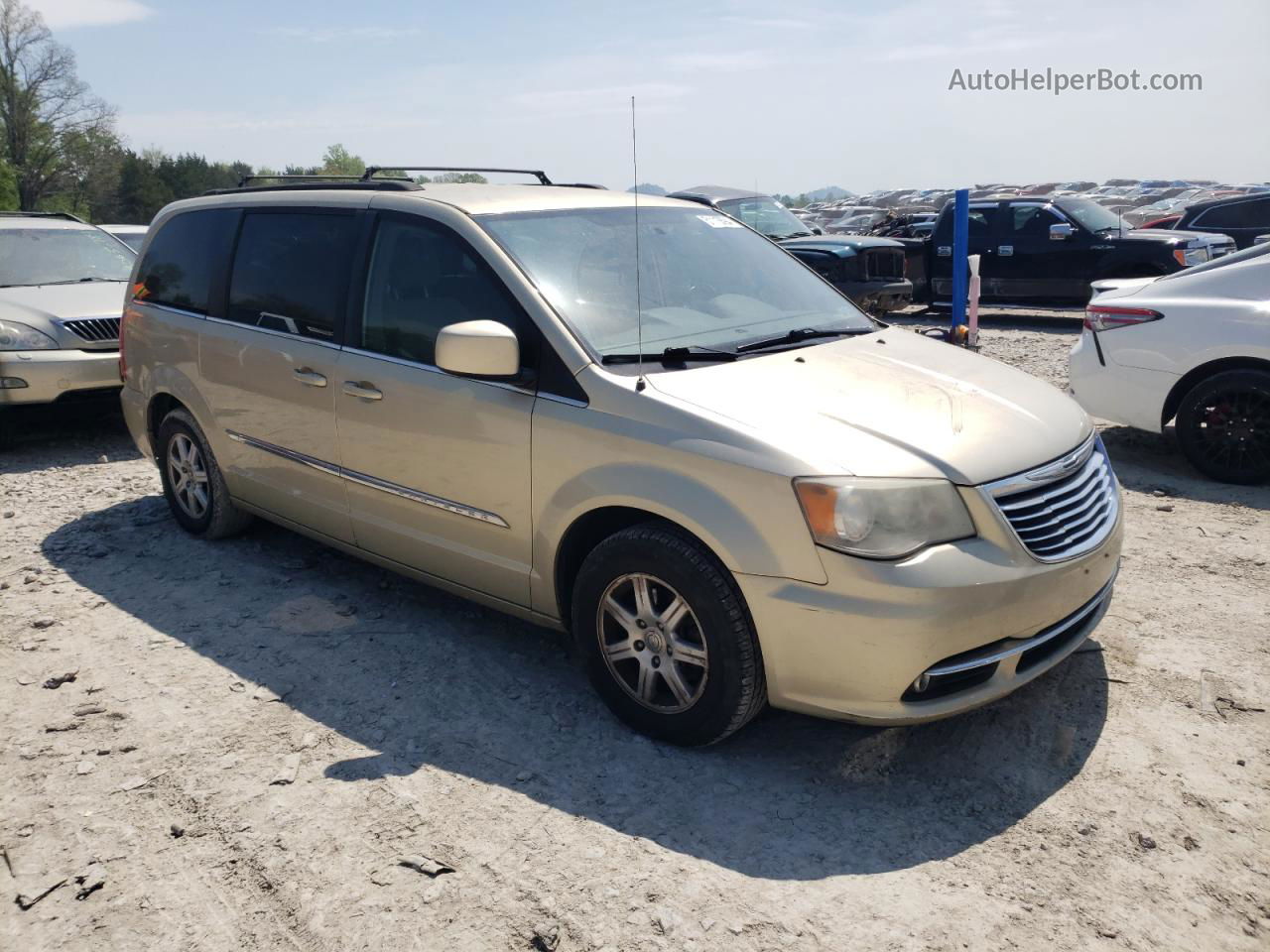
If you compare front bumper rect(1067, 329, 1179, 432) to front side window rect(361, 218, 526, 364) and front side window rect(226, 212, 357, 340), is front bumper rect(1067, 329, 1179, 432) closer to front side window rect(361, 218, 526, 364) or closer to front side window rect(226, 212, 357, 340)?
front side window rect(361, 218, 526, 364)

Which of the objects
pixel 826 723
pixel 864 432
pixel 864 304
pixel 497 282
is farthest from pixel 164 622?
pixel 864 304

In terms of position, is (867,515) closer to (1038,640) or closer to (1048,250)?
(1038,640)

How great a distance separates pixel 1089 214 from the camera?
1508cm

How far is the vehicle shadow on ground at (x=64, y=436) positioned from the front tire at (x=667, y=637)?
5792 millimetres

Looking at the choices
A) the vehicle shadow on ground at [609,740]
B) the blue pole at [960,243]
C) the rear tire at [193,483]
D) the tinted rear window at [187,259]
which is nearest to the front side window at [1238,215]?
the blue pole at [960,243]

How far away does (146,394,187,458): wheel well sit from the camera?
232 inches

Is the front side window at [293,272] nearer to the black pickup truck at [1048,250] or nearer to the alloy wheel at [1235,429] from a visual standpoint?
the alloy wheel at [1235,429]

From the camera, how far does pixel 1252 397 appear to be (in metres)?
6.47

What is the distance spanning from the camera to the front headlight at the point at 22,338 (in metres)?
7.99

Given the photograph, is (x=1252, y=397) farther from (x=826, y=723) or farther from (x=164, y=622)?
(x=164, y=622)

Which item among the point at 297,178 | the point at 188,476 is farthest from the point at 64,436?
the point at 297,178

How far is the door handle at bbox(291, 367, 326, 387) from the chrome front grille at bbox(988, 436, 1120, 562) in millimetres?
2858

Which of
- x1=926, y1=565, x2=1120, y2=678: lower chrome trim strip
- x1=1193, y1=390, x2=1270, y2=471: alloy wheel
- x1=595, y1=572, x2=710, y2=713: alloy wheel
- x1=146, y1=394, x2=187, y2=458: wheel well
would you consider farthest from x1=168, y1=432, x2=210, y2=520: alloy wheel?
x1=1193, y1=390, x2=1270, y2=471: alloy wheel

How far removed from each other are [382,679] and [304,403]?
1340 millimetres
